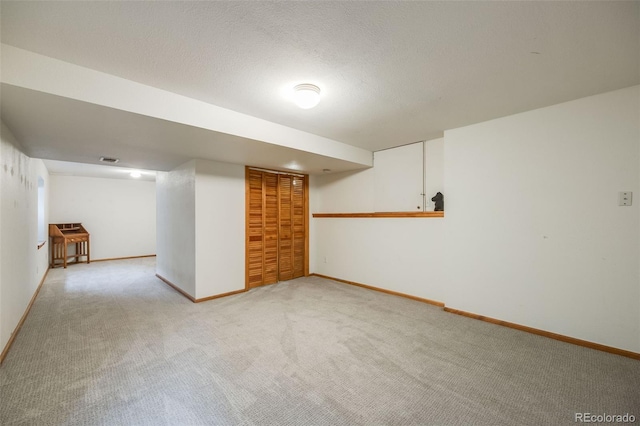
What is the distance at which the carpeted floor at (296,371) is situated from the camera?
1696 millimetres

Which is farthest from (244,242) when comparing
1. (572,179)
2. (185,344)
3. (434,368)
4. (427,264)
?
(572,179)

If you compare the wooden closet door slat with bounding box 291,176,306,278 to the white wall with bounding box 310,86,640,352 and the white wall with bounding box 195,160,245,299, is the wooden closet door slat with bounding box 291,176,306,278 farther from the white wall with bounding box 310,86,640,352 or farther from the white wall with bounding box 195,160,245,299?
the white wall with bounding box 310,86,640,352

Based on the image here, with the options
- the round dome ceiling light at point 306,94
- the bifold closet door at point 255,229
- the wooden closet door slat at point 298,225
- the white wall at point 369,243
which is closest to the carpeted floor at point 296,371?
the white wall at point 369,243

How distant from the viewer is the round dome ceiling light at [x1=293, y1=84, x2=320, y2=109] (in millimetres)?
2207

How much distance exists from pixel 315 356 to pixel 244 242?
2.52m

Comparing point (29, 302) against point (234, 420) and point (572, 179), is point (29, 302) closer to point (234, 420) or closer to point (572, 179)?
point (234, 420)

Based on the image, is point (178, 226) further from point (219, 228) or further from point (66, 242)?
point (66, 242)

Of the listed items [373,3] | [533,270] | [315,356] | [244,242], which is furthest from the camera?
[244,242]

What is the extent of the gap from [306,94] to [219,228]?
268cm

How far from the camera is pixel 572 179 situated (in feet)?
8.57

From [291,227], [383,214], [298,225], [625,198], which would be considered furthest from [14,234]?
[625,198]

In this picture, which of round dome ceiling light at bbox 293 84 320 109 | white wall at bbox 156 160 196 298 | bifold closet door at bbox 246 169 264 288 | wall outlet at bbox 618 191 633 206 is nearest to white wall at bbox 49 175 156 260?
white wall at bbox 156 160 196 298

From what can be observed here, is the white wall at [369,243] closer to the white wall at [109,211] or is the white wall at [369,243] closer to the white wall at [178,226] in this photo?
the white wall at [178,226]

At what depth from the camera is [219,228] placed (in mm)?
4152
